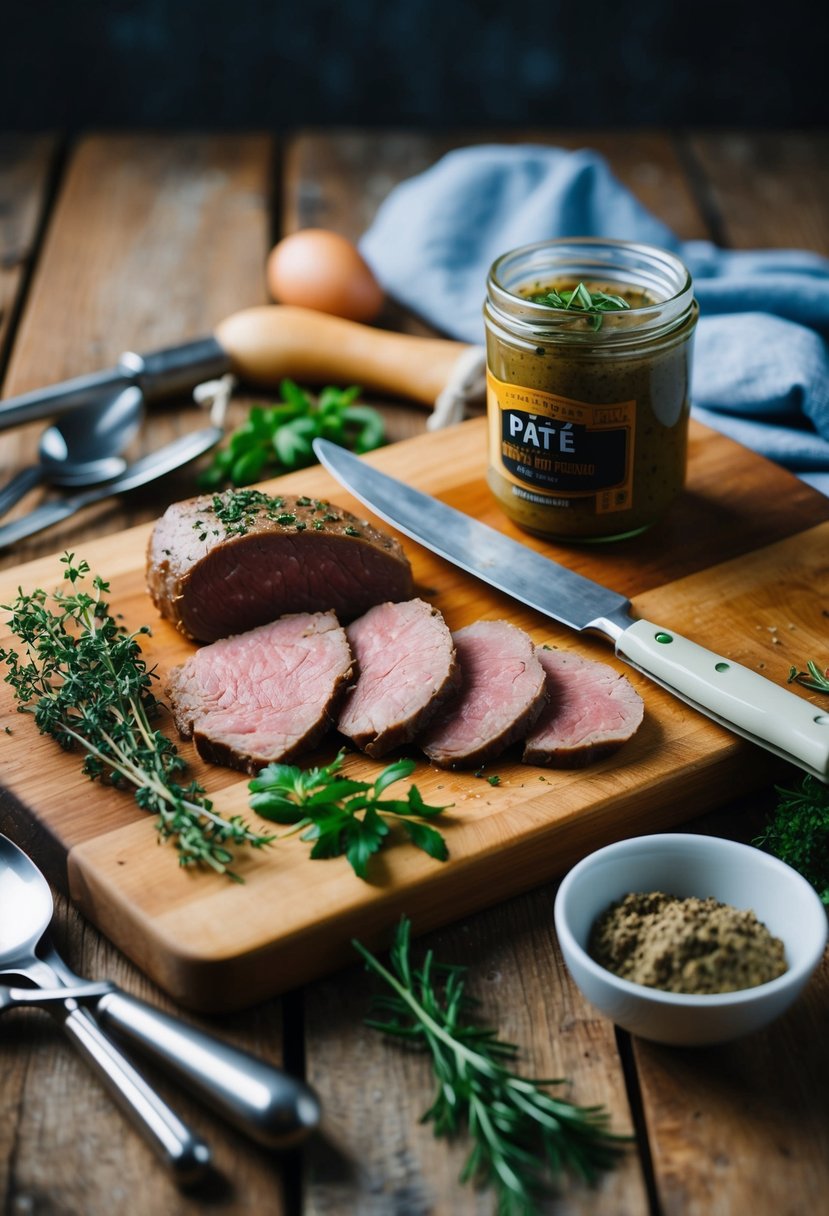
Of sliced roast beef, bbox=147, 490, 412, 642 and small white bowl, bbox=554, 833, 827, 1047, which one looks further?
sliced roast beef, bbox=147, 490, 412, 642

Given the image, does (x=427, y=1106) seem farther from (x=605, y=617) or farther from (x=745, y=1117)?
(x=605, y=617)

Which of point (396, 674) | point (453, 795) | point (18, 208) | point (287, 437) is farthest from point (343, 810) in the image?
point (18, 208)

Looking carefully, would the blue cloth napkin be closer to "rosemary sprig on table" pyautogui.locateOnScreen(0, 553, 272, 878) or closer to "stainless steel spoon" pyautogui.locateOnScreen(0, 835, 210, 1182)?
"rosemary sprig on table" pyautogui.locateOnScreen(0, 553, 272, 878)

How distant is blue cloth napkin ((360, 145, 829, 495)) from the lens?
388cm

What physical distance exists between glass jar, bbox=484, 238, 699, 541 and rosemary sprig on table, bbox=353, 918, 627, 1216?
1406 millimetres

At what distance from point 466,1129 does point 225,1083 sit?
1.36 ft

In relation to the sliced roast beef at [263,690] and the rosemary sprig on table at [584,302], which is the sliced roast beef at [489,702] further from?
the rosemary sprig on table at [584,302]

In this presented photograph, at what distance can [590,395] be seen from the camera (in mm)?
3018

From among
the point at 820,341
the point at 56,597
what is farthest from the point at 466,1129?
the point at 820,341

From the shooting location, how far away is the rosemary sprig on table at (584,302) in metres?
3.04

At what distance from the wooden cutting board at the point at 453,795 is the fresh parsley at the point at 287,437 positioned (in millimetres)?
404

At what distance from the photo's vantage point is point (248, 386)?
4.51 metres

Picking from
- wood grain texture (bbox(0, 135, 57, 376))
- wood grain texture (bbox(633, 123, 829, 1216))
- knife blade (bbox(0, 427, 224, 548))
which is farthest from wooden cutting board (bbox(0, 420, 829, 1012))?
wood grain texture (bbox(0, 135, 57, 376))

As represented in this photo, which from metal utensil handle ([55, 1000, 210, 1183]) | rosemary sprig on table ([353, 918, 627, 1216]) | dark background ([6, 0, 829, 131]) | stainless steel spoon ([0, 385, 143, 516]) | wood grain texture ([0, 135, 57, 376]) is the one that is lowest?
rosemary sprig on table ([353, 918, 627, 1216])
